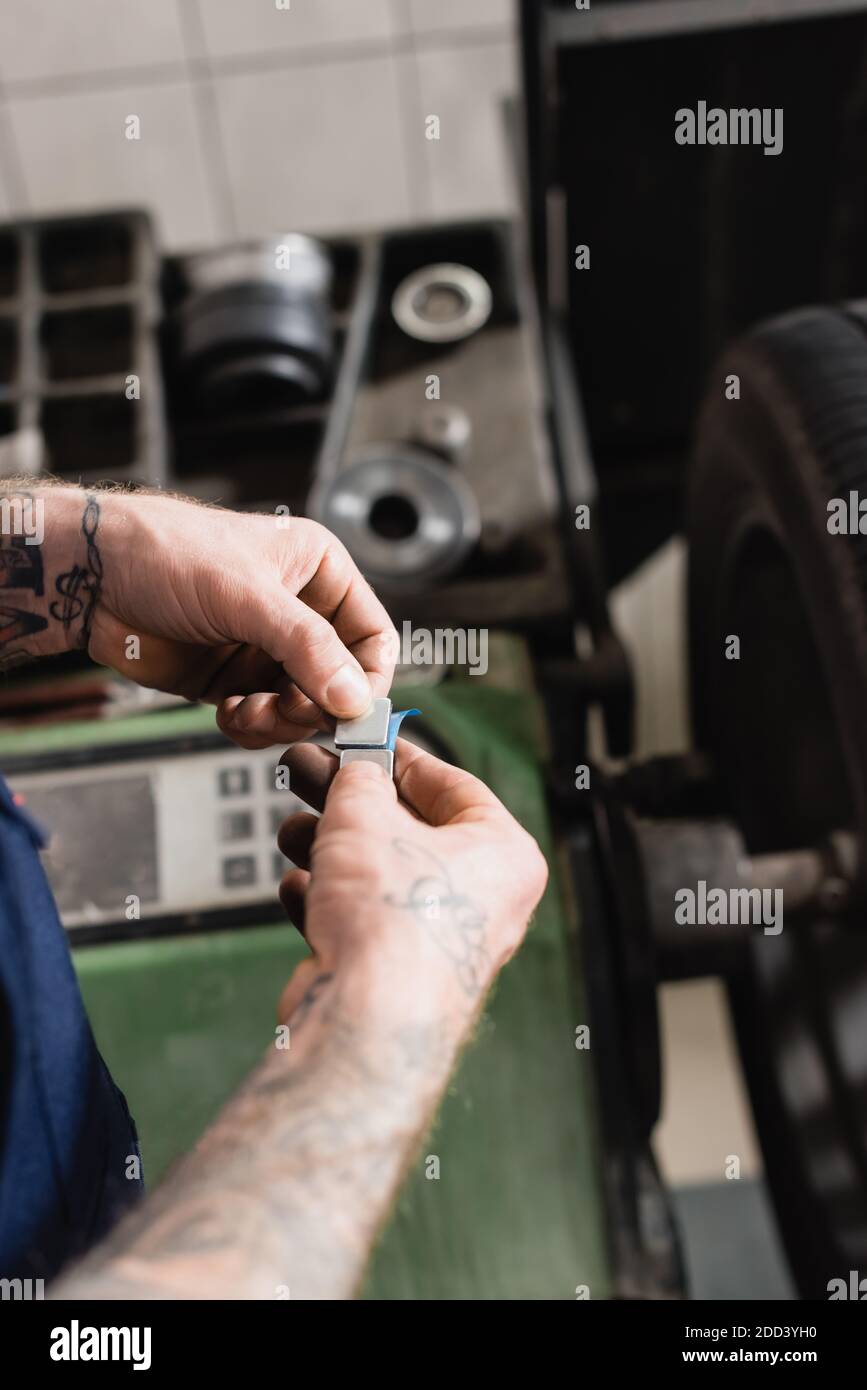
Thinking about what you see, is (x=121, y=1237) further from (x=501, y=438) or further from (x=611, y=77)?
(x=611, y=77)

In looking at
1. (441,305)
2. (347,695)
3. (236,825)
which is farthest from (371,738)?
(441,305)

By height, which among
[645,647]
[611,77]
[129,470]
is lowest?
[645,647]

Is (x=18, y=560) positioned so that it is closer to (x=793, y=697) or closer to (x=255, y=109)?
(x=793, y=697)

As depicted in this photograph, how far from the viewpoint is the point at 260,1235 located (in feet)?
1.30

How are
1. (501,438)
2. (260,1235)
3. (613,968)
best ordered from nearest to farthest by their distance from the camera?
(260,1235), (613,968), (501,438)

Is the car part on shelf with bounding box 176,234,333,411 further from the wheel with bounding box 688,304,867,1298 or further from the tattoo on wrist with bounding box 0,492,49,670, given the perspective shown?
the tattoo on wrist with bounding box 0,492,49,670

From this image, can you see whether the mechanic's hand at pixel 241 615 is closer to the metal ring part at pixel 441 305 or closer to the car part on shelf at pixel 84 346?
the car part on shelf at pixel 84 346

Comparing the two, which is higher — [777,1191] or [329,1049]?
[329,1049]

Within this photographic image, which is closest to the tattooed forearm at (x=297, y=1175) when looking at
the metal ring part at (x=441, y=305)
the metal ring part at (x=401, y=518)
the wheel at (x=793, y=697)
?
the wheel at (x=793, y=697)

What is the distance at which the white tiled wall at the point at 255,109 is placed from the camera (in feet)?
6.03

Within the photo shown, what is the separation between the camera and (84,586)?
0.66m

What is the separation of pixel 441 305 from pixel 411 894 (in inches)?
38.1
